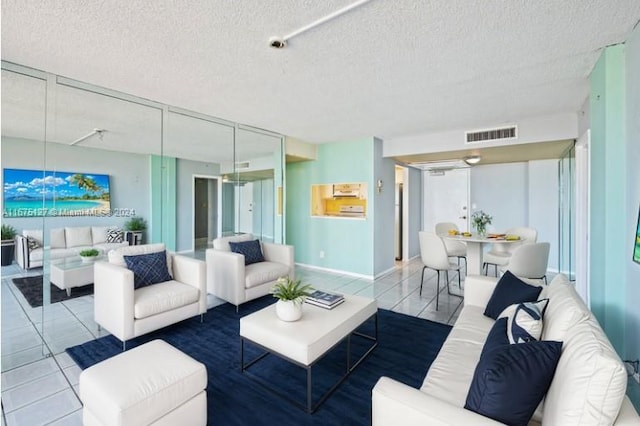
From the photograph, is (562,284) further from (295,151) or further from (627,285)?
(295,151)

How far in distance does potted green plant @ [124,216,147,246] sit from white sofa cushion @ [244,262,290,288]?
4.09 feet

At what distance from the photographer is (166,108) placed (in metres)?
3.52

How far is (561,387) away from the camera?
1.01 m

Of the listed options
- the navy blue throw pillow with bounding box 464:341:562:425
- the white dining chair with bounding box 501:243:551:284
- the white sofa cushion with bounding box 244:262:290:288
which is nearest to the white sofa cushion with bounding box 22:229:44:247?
the white sofa cushion with bounding box 244:262:290:288

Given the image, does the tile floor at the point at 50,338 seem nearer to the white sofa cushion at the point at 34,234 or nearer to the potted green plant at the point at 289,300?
the white sofa cushion at the point at 34,234

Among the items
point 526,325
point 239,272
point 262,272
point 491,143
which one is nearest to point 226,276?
point 239,272

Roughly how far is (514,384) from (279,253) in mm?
3375

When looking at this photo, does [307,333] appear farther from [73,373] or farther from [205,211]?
[205,211]

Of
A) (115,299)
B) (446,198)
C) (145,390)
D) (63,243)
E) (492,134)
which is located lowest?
(145,390)

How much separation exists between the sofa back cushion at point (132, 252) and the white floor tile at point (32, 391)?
99 cm

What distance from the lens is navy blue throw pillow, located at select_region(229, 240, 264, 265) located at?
12.8 ft

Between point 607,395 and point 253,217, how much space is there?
174 inches

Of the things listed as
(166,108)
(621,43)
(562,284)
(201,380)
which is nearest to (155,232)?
(166,108)

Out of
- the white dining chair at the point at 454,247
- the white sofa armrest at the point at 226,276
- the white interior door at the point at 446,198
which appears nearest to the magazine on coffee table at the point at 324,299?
the white sofa armrest at the point at 226,276
